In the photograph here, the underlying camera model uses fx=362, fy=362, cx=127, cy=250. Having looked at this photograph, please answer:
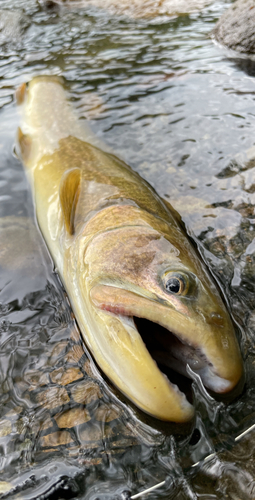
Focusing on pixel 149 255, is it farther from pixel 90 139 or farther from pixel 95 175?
pixel 90 139

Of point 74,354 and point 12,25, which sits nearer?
point 74,354

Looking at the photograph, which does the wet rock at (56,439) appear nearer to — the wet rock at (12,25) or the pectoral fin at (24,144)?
the pectoral fin at (24,144)

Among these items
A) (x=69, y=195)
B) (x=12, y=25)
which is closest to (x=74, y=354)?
(x=69, y=195)

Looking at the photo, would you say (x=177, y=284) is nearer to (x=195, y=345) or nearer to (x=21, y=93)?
(x=195, y=345)

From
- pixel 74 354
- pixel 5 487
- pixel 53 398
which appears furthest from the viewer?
pixel 74 354

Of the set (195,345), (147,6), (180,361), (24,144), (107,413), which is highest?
(147,6)

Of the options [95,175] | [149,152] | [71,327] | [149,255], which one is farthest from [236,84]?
[71,327]
